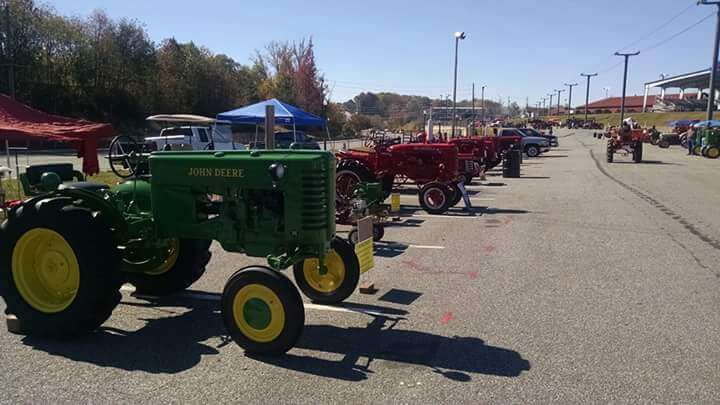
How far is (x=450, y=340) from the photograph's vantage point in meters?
4.76

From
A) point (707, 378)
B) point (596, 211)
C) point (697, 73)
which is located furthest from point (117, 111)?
point (697, 73)

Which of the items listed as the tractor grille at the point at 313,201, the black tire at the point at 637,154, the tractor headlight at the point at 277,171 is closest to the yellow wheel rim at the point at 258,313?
the tractor grille at the point at 313,201

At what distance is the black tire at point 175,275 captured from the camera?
233 inches

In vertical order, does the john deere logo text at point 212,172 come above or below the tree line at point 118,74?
below

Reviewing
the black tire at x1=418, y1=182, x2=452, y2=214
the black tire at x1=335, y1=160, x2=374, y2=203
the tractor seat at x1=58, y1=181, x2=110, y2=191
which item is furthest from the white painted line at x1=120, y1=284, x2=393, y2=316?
the black tire at x1=335, y1=160, x2=374, y2=203

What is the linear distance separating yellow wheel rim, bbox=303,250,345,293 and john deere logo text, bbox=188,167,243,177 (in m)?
1.44

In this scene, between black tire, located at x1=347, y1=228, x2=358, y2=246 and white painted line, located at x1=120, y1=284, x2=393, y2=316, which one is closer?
white painted line, located at x1=120, y1=284, x2=393, y2=316

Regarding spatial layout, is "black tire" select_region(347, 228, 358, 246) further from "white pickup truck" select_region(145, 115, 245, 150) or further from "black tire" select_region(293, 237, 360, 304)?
"white pickup truck" select_region(145, 115, 245, 150)

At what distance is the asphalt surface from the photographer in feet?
12.6

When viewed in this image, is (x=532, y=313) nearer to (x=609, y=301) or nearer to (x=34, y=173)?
(x=609, y=301)

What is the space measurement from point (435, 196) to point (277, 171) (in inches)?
319

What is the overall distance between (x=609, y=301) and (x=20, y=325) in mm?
5483

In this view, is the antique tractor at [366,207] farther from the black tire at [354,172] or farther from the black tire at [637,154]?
the black tire at [637,154]

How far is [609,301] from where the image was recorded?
5.84 meters
